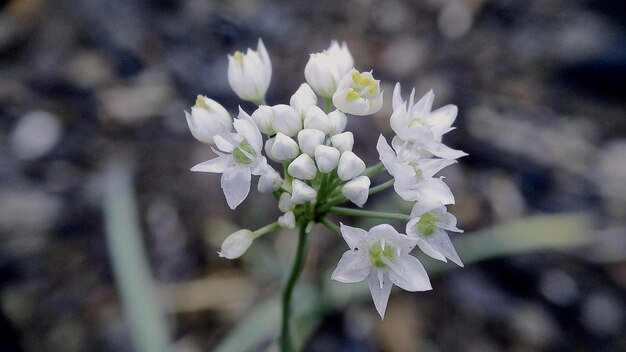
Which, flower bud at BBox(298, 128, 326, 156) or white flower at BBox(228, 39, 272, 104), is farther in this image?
white flower at BBox(228, 39, 272, 104)

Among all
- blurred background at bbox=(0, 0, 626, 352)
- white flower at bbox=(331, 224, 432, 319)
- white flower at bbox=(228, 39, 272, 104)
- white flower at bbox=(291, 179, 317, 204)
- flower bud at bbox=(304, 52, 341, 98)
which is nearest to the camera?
white flower at bbox=(291, 179, 317, 204)

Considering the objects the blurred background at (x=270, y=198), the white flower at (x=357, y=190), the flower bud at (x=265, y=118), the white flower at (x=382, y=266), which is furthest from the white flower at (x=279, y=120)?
the blurred background at (x=270, y=198)

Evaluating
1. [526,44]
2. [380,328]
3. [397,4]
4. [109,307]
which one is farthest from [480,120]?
[109,307]

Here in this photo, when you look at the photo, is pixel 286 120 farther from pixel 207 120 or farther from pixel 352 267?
pixel 352 267

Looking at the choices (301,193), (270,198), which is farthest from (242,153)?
(270,198)

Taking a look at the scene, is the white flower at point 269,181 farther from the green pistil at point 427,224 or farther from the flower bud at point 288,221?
the green pistil at point 427,224

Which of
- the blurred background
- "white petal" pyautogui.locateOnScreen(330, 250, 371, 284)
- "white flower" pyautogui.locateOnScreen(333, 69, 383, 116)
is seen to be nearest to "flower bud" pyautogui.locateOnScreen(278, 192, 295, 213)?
"white petal" pyautogui.locateOnScreen(330, 250, 371, 284)

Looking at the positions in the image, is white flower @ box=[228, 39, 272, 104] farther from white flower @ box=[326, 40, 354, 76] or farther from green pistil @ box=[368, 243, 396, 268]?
green pistil @ box=[368, 243, 396, 268]
